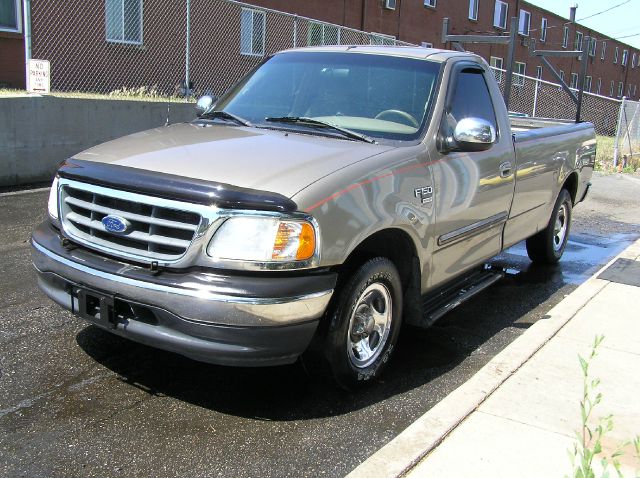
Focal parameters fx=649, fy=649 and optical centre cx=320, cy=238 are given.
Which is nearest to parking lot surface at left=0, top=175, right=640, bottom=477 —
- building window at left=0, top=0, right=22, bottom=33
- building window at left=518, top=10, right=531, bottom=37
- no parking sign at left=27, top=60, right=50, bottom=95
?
no parking sign at left=27, top=60, right=50, bottom=95

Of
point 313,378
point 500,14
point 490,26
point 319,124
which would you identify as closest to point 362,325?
point 313,378

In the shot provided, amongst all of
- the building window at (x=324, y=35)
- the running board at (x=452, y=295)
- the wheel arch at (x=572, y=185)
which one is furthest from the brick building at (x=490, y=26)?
the running board at (x=452, y=295)

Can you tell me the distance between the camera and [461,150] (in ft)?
13.8

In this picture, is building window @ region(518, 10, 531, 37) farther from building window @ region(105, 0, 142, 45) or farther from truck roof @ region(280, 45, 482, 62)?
truck roof @ region(280, 45, 482, 62)

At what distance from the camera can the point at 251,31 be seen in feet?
50.9

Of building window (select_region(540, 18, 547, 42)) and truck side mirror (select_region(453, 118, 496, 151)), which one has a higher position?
building window (select_region(540, 18, 547, 42))

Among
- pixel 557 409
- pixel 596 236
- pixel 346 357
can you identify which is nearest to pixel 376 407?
pixel 346 357

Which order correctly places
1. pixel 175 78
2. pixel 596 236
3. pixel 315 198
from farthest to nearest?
pixel 175 78 < pixel 596 236 < pixel 315 198

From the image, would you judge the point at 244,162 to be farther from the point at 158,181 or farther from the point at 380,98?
the point at 380,98

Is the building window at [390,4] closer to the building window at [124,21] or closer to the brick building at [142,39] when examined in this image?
the brick building at [142,39]

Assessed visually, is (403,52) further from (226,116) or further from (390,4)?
(390,4)

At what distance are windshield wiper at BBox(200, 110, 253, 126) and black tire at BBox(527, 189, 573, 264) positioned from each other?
3.61 meters

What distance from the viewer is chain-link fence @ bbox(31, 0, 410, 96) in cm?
1282

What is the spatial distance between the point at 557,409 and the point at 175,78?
12.3m
